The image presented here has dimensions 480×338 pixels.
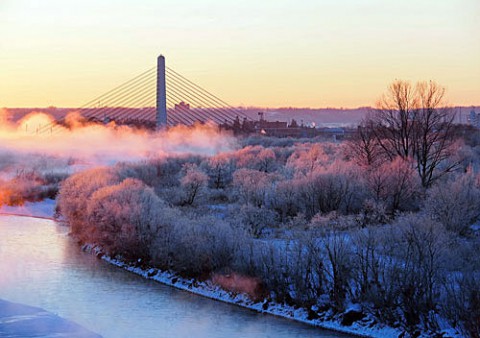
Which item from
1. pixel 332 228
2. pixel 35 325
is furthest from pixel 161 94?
pixel 35 325

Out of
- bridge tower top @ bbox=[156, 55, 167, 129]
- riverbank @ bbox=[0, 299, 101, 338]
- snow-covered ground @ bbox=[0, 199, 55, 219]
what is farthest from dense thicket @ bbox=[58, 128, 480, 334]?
bridge tower top @ bbox=[156, 55, 167, 129]

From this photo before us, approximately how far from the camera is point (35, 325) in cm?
1609

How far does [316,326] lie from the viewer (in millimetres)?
16859

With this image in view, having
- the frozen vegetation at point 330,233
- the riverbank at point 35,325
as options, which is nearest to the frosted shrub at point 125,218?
the frozen vegetation at point 330,233

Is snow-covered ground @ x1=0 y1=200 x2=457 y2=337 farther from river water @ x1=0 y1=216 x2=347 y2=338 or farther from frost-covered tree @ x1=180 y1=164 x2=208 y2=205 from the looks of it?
frost-covered tree @ x1=180 y1=164 x2=208 y2=205

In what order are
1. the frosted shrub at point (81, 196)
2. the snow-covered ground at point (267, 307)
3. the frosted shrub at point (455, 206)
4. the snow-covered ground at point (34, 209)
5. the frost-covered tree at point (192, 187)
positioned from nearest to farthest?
the snow-covered ground at point (267, 307), the frosted shrub at point (455, 206), the frosted shrub at point (81, 196), the frost-covered tree at point (192, 187), the snow-covered ground at point (34, 209)

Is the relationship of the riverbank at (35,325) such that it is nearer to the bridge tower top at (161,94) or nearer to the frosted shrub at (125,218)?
the frosted shrub at (125,218)

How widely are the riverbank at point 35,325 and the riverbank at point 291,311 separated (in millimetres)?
4090

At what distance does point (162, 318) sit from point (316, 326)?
134 inches

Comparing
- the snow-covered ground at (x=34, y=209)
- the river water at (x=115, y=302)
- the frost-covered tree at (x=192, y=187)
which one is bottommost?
the snow-covered ground at (x=34, y=209)

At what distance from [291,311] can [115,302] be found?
4268 mm

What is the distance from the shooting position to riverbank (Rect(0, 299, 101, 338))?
51.2ft

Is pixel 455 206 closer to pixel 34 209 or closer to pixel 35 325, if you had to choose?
pixel 35 325

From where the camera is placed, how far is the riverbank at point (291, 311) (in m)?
16.3
